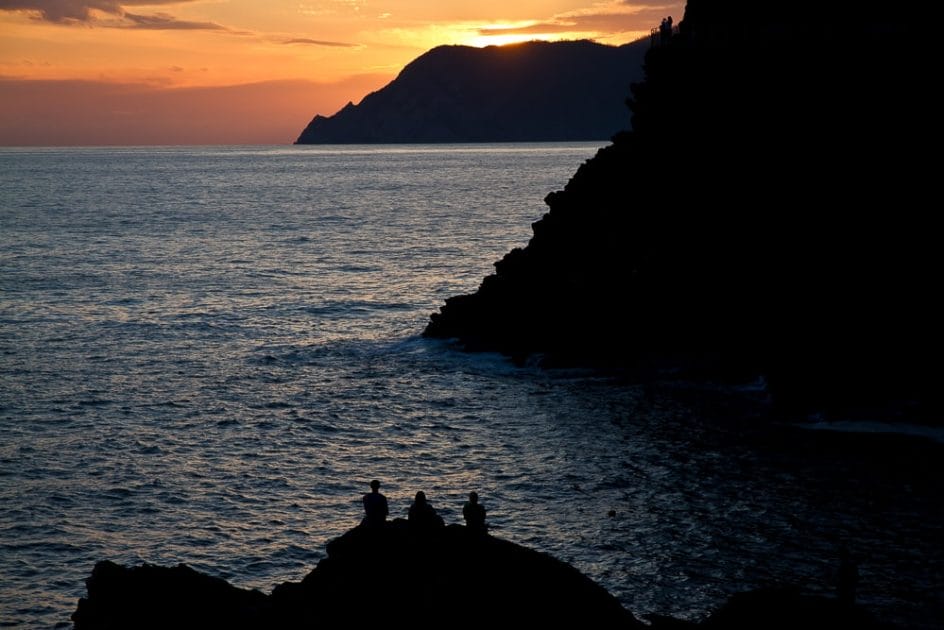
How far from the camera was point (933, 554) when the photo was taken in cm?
2981

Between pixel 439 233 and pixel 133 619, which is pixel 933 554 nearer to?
pixel 133 619

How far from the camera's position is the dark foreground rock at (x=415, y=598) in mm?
19781

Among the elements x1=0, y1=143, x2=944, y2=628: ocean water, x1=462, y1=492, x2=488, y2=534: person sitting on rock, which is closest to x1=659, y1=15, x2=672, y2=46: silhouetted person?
x1=0, y1=143, x2=944, y2=628: ocean water

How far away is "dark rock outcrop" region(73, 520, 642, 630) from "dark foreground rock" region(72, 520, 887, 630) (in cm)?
2

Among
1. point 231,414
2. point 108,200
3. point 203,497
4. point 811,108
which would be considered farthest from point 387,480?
point 108,200

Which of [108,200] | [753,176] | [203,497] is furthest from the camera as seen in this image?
[108,200]

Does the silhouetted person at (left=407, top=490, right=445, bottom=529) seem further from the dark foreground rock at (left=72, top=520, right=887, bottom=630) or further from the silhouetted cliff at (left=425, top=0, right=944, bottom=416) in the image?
the silhouetted cliff at (left=425, top=0, right=944, bottom=416)

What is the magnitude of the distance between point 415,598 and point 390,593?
A: 63 centimetres

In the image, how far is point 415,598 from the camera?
20.1 metres

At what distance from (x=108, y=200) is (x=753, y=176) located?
166426 millimetres

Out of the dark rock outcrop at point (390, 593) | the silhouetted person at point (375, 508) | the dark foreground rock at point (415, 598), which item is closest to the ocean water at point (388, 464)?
the dark foreground rock at point (415, 598)

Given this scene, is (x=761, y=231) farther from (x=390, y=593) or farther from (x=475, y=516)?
(x=390, y=593)

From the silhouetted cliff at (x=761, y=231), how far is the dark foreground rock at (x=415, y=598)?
82.6 ft

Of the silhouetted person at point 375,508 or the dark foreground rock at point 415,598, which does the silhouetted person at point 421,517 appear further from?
the silhouetted person at point 375,508
